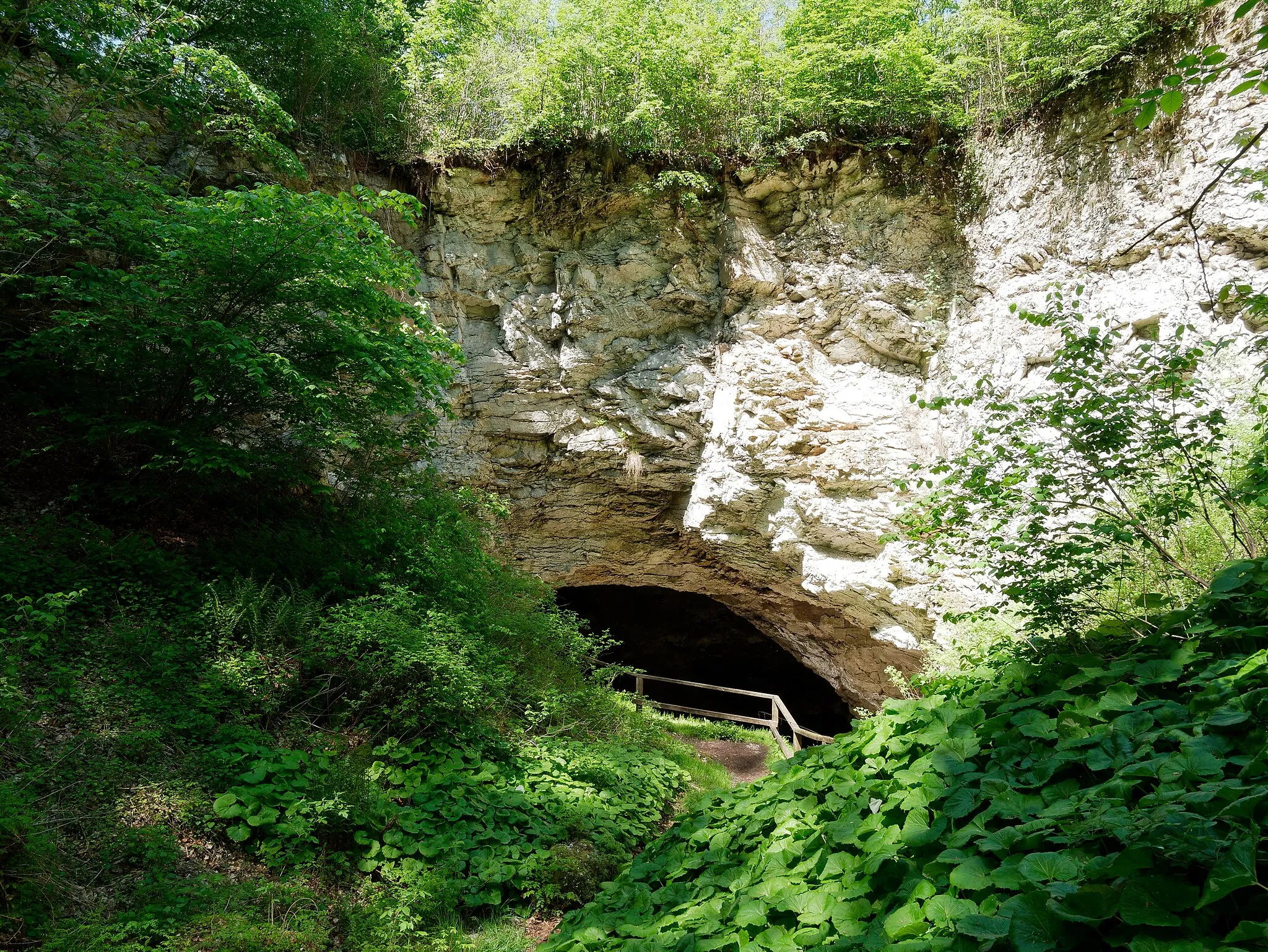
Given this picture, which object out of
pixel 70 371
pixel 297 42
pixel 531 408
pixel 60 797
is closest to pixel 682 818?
pixel 60 797

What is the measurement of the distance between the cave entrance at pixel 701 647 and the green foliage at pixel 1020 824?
41.6 feet

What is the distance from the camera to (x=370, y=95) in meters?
10.7

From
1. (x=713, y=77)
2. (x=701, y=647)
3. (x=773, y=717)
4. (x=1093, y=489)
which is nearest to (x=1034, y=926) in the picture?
(x=1093, y=489)

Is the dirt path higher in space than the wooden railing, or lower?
lower

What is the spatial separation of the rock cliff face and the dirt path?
8.51 ft

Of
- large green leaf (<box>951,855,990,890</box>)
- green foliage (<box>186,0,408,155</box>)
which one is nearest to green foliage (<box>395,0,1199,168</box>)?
green foliage (<box>186,0,408,155</box>)

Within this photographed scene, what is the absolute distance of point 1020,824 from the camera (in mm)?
1813

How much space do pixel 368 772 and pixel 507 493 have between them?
7524 millimetres

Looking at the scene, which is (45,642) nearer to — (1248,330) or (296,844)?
(296,844)

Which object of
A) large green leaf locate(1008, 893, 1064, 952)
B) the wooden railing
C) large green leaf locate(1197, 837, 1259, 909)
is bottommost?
the wooden railing

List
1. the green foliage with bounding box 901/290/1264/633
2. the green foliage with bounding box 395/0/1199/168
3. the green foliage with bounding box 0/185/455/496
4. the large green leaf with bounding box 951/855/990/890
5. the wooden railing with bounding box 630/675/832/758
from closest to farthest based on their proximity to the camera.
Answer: the large green leaf with bounding box 951/855/990/890
the green foliage with bounding box 901/290/1264/633
the green foliage with bounding box 0/185/455/496
the wooden railing with bounding box 630/675/832/758
the green foliage with bounding box 395/0/1199/168

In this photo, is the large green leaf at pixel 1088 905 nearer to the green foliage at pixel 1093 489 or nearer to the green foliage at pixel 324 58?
the green foliage at pixel 1093 489

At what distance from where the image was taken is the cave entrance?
51.0ft

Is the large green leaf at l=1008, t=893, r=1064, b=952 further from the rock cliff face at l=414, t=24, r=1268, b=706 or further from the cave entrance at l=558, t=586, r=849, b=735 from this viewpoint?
the cave entrance at l=558, t=586, r=849, b=735
